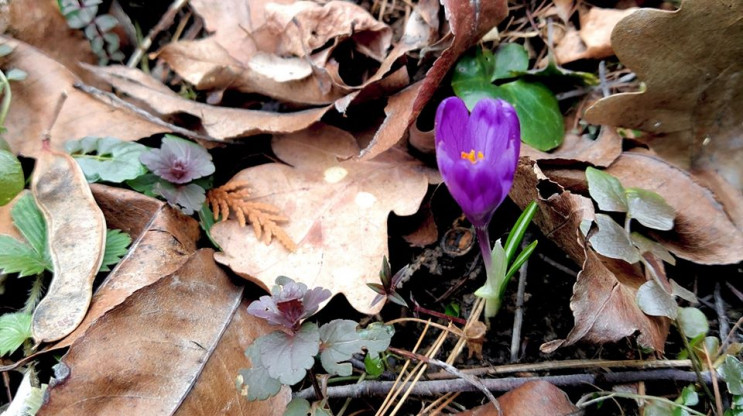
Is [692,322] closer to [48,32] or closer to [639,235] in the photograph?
[639,235]

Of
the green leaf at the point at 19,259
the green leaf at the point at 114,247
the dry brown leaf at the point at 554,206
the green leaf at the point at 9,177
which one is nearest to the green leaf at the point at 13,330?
the green leaf at the point at 19,259

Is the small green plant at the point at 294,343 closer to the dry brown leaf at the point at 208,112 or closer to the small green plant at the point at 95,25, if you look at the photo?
the dry brown leaf at the point at 208,112

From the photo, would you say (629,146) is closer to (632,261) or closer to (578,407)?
(632,261)

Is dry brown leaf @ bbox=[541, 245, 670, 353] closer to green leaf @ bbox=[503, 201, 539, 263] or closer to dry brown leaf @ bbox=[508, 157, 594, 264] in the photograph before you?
dry brown leaf @ bbox=[508, 157, 594, 264]

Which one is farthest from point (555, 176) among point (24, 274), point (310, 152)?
point (24, 274)

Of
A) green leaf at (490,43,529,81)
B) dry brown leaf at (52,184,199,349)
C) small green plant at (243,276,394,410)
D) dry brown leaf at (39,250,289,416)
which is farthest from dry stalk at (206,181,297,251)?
green leaf at (490,43,529,81)

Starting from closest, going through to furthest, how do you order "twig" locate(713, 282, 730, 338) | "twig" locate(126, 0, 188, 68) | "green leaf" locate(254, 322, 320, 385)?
1. "green leaf" locate(254, 322, 320, 385)
2. "twig" locate(713, 282, 730, 338)
3. "twig" locate(126, 0, 188, 68)

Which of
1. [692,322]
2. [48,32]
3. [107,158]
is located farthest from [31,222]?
[692,322]
